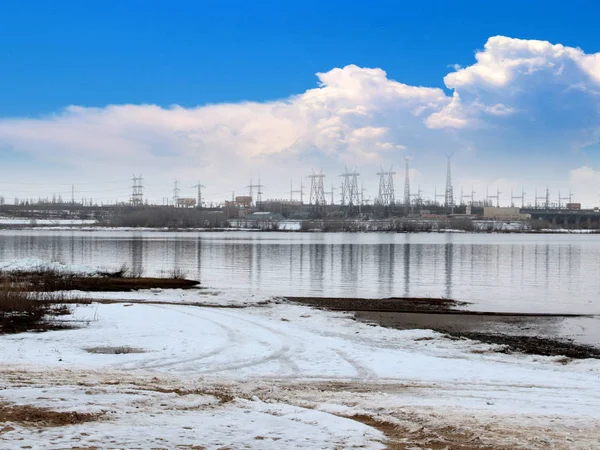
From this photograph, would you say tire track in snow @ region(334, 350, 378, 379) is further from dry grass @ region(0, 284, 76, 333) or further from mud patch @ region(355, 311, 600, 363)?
dry grass @ region(0, 284, 76, 333)

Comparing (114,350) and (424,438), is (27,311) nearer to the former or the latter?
(114,350)

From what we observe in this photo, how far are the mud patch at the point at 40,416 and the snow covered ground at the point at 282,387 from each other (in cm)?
16

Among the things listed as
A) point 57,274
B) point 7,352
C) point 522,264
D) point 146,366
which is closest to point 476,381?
point 146,366

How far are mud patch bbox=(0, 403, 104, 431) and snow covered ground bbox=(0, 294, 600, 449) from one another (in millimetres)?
164

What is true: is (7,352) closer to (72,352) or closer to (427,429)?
(72,352)

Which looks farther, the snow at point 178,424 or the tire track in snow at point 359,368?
the tire track in snow at point 359,368

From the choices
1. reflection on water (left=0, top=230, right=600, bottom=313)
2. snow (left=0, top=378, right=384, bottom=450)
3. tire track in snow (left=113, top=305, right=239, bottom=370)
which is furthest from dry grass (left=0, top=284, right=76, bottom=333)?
reflection on water (left=0, top=230, right=600, bottom=313)

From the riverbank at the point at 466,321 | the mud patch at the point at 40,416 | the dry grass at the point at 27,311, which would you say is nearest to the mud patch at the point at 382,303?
the riverbank at the point at 466,321

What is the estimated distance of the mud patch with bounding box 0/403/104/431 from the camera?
7.68 m

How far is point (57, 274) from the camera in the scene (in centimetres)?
3197

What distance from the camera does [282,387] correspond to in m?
10.5

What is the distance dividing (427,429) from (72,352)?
8317 millimetres

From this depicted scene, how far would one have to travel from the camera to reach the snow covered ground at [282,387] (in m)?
7.60

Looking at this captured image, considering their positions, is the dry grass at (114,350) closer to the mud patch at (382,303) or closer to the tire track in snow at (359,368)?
the tire track in snow at (359,368)
